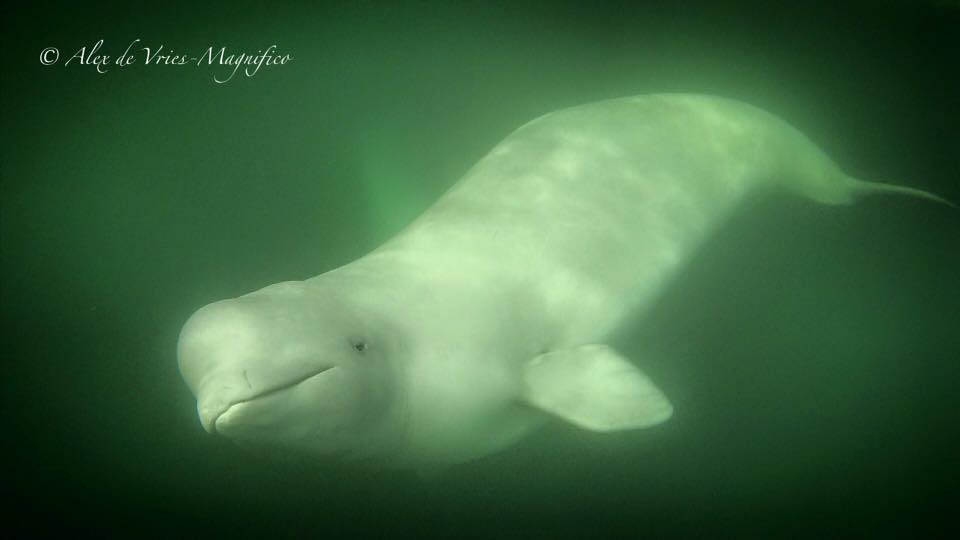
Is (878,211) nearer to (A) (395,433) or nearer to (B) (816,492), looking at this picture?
(B) (816,492)

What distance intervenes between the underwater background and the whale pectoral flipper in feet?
3.04

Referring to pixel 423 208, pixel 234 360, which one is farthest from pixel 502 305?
pixel 423 208

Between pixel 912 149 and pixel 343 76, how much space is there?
869 centimetres

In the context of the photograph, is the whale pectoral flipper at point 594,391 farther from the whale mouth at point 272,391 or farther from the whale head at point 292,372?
the whale mouth at point 272,391

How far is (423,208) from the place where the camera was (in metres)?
8.50

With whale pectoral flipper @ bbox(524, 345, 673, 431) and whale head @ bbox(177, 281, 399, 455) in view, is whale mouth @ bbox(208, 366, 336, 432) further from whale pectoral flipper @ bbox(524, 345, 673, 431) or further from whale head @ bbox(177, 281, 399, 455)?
whale pectoral flipper @ bbox(524, 345, 673, 431)

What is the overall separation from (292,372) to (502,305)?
66.4 inches

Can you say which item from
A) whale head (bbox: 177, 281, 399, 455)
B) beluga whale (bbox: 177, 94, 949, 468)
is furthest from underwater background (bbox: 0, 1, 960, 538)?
whale head (bbox: 177, 281, 399, 455)

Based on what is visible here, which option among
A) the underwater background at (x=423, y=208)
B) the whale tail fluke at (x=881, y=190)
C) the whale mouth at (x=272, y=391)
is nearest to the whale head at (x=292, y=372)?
the whale mouth at (x=272, y=391)

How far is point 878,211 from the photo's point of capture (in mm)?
8148

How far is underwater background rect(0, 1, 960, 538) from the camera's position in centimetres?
517

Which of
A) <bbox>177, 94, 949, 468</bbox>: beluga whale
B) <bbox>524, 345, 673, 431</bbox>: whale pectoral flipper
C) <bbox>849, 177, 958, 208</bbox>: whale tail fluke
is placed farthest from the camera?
<bbox>849, 177, 958, 208</bbox>: whale tail fluke

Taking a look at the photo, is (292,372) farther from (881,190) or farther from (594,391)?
(881,190)

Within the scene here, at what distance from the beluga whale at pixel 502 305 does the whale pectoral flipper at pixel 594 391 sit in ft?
0.03
